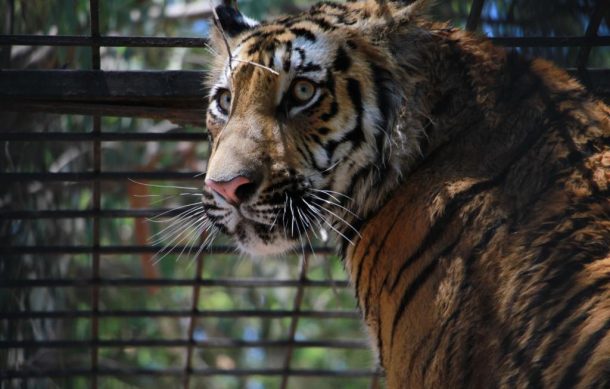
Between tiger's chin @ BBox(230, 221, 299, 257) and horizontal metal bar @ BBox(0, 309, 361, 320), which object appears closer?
tiger's chin @ BBox(230, 221, 299, 257)

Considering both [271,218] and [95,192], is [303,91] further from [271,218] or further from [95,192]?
[95,192]

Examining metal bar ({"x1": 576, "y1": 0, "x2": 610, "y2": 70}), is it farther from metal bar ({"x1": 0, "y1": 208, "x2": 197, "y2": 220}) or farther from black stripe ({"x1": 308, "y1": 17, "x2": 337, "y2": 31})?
metal bar ({"x1": 0, "y1": 208, "x2": 197, "y2": 220})

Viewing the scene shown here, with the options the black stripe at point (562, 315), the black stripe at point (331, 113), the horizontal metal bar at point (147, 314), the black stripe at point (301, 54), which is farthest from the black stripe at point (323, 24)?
the horizontal metal bar at point (147, 314)

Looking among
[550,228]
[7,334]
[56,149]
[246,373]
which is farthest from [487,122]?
[56,149]

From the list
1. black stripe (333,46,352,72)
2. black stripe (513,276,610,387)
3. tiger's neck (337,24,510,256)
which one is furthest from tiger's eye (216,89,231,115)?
black stripe (513,276,610,387)

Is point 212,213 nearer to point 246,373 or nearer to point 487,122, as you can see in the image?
point 487,122

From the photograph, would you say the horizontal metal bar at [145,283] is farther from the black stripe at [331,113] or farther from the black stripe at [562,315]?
the black stripe at [562,315]

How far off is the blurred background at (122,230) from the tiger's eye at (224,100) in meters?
0.24

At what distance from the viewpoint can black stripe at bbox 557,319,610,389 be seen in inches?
79.0

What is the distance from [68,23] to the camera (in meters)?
4.53

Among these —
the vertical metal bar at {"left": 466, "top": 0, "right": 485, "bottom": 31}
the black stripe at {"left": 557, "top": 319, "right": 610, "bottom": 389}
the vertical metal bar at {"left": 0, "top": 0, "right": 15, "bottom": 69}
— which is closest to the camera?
the black stripe at {"left": 557, "top": 319, "right": 610, "bottom": 389}

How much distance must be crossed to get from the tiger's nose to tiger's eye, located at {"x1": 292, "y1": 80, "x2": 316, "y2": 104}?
274 millimetres

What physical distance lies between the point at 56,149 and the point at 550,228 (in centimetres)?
370

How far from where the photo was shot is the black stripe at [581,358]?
6.59ft
